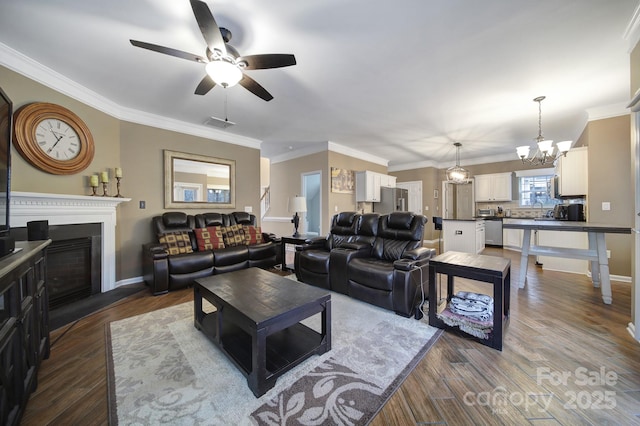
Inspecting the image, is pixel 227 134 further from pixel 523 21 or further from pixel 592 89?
pixel 592 89

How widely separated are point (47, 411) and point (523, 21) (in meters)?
4.37

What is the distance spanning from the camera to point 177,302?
2.93 meters

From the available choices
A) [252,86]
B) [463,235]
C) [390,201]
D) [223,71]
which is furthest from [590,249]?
Result: [223,71]

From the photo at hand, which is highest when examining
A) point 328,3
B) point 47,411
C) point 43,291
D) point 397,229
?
point 328,3

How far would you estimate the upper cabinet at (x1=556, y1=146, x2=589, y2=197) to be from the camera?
13.0 feet

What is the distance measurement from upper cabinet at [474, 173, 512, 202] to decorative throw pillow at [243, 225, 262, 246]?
22.4 feet

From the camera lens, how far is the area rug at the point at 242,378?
52.1 inches

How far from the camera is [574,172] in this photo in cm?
405

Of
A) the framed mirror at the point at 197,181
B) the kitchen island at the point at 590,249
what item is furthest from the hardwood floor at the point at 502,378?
the framed mirror at the point at 197,181

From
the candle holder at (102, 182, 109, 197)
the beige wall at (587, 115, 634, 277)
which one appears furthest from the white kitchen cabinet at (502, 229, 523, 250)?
the candle holder at (102, 182, 109, 197)

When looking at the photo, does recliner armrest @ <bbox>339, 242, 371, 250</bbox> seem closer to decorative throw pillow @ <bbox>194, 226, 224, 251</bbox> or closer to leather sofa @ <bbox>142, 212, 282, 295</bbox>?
leather sofa @ <bbox>142, 212, 282, 295</bbox>

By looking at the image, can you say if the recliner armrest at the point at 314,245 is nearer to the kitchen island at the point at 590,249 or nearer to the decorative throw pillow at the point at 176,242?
the decorative throw pillow at the point at 176,242

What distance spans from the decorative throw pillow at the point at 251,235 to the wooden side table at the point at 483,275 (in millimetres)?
3201

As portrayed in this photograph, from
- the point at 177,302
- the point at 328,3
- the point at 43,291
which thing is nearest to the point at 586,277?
the point at 328,3
